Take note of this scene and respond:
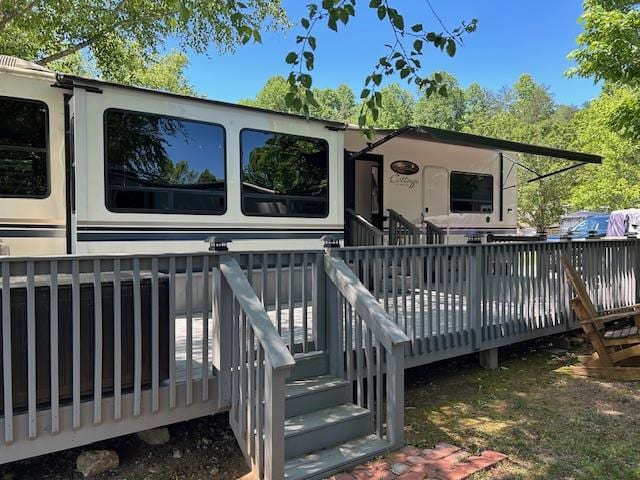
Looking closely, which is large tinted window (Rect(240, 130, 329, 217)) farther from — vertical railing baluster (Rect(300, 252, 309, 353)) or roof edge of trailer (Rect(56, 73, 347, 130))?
vertical railing baluster (Rect(300, 252, 309, 353))

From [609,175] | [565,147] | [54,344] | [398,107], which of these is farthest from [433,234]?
[398,107]

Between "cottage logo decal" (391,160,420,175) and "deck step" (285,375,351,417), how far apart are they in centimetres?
530

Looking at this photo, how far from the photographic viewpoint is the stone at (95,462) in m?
3.13

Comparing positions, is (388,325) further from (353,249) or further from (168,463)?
(168,463)

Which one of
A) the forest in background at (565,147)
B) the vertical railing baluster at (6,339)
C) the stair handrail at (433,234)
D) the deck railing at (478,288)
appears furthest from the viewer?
the forest in background at (565,147)

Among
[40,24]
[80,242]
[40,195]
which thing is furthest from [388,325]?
[40,24]

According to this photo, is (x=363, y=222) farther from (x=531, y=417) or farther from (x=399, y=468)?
(x=399, y=468)

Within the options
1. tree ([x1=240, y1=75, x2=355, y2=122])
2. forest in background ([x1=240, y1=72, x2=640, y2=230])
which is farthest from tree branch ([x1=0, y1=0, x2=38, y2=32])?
tree ([x1=240, y1=75, x2=355, y2=122])

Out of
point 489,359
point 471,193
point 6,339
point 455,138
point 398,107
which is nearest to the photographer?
point 6,339

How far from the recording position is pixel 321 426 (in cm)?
331

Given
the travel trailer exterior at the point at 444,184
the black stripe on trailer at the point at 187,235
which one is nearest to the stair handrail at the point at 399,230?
the travel trailer exterior at the point at 444,184

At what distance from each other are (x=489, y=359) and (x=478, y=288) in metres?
0.95

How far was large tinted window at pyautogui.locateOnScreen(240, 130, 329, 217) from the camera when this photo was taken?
5.99m

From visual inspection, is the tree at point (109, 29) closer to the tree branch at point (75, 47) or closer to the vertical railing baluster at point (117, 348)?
the tree branch at point (75, 47)
